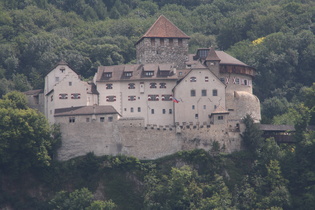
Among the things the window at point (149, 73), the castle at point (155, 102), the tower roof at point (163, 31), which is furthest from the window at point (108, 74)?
the tower roof at point (163, 31)

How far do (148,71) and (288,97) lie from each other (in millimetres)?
31185

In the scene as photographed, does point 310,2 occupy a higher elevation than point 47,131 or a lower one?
higher

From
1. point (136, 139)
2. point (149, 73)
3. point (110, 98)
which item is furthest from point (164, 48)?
point (136, 139)

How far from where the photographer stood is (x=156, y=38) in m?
115

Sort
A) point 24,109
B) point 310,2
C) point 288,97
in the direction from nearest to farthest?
point 24,109 < point 288,97 < point 310,2

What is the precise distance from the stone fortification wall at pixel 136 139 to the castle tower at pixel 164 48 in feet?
36.0

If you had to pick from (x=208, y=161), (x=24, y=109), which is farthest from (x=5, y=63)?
(x=208, y=161)

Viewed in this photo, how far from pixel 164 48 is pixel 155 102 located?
314 inches

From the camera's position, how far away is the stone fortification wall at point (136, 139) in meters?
106

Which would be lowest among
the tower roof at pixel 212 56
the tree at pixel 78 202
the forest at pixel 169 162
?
the tree at pixel 78 202

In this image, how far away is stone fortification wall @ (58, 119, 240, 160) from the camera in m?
106

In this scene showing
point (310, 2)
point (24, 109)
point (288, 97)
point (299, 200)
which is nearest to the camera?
point (299, 200)

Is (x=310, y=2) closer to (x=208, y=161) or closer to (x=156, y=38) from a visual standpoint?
(x=156, y=38)

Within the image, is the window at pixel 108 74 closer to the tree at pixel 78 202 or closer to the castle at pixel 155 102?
the castle at pixel 155 102
